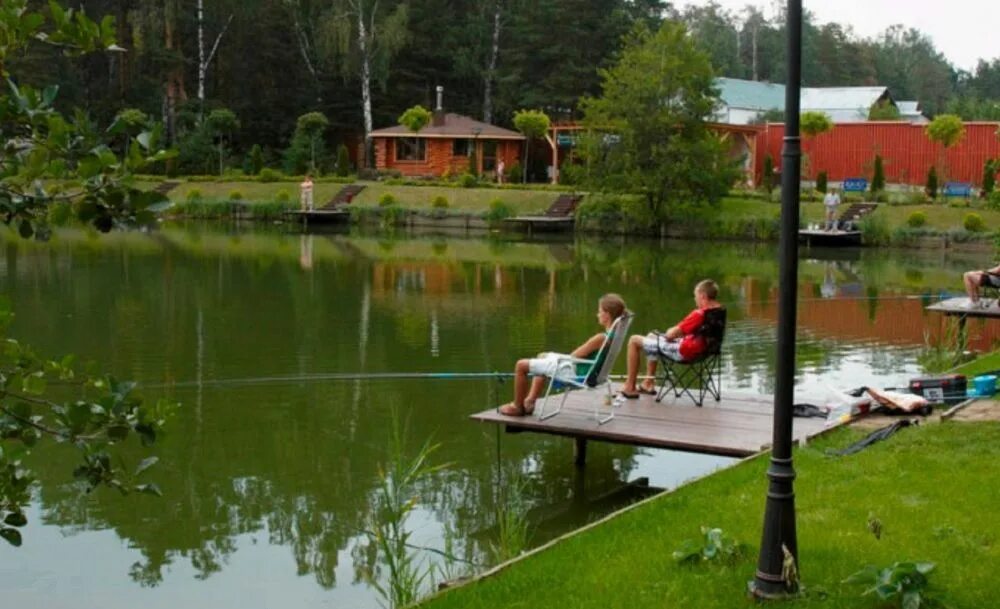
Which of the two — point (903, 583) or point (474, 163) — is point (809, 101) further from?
point (903, 583)

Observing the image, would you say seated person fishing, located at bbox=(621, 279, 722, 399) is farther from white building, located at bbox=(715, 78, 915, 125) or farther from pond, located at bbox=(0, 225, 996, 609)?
white building, located at bbox=(715, 78, 915, 125)

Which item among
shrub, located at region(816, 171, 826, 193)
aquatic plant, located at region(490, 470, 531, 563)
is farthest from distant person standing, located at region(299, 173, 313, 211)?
aquatic plant, located at region(490, 470, 531, 563)

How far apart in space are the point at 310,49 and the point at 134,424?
49.1 m

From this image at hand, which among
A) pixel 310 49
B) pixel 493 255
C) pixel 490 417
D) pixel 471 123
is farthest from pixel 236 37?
pixel 490 417

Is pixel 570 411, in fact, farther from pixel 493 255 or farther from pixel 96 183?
pixel 493 255

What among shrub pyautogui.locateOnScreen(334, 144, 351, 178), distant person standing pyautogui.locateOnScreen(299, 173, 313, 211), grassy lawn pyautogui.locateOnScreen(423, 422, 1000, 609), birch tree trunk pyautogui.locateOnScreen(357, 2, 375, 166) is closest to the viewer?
grassy lawn pyautogui.locateOnScreen(423, 422, 1000, 609)

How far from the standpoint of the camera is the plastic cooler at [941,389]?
8.13 meters

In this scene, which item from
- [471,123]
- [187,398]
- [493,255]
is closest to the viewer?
[187,398]

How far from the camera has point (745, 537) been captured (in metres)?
5.10

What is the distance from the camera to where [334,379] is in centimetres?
1148

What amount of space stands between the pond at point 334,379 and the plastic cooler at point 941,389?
4.66ft

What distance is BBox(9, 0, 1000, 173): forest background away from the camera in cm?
4572

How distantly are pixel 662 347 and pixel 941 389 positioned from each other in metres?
1.91

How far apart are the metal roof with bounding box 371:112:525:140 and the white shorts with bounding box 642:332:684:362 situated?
35.5 meters
